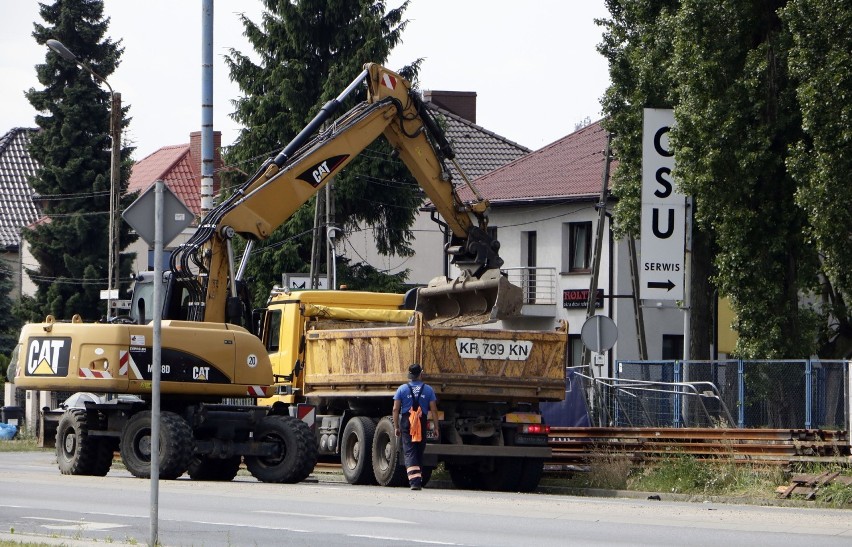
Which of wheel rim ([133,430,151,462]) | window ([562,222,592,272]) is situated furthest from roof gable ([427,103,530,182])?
wheel rim ([133,430,151,462])

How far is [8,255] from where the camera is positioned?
69.6 metres

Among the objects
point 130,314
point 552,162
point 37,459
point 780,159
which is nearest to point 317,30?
point 552,162

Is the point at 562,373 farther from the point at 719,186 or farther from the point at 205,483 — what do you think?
the point at 719,186

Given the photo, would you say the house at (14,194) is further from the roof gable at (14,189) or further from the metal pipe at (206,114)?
the metal pipe at (206,114)

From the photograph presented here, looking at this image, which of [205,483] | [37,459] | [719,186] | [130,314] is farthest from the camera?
[37,459]

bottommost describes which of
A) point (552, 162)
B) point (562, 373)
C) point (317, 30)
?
point (562, 373)

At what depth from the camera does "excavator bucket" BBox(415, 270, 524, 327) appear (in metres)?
23.5

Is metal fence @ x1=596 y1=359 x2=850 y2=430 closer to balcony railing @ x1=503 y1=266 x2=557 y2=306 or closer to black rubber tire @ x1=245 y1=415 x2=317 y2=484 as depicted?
black rubber tire @ x1=245 y1=415 x2=317 y2=484

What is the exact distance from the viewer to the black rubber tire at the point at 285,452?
868 inches

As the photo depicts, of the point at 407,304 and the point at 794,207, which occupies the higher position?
the point at 794,207

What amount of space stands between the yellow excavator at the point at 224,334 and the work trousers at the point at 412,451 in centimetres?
195

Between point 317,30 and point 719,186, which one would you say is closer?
point 719,186

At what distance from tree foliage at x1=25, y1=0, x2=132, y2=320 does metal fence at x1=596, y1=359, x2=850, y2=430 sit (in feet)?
98.4

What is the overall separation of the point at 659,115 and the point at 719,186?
5.72 ft
